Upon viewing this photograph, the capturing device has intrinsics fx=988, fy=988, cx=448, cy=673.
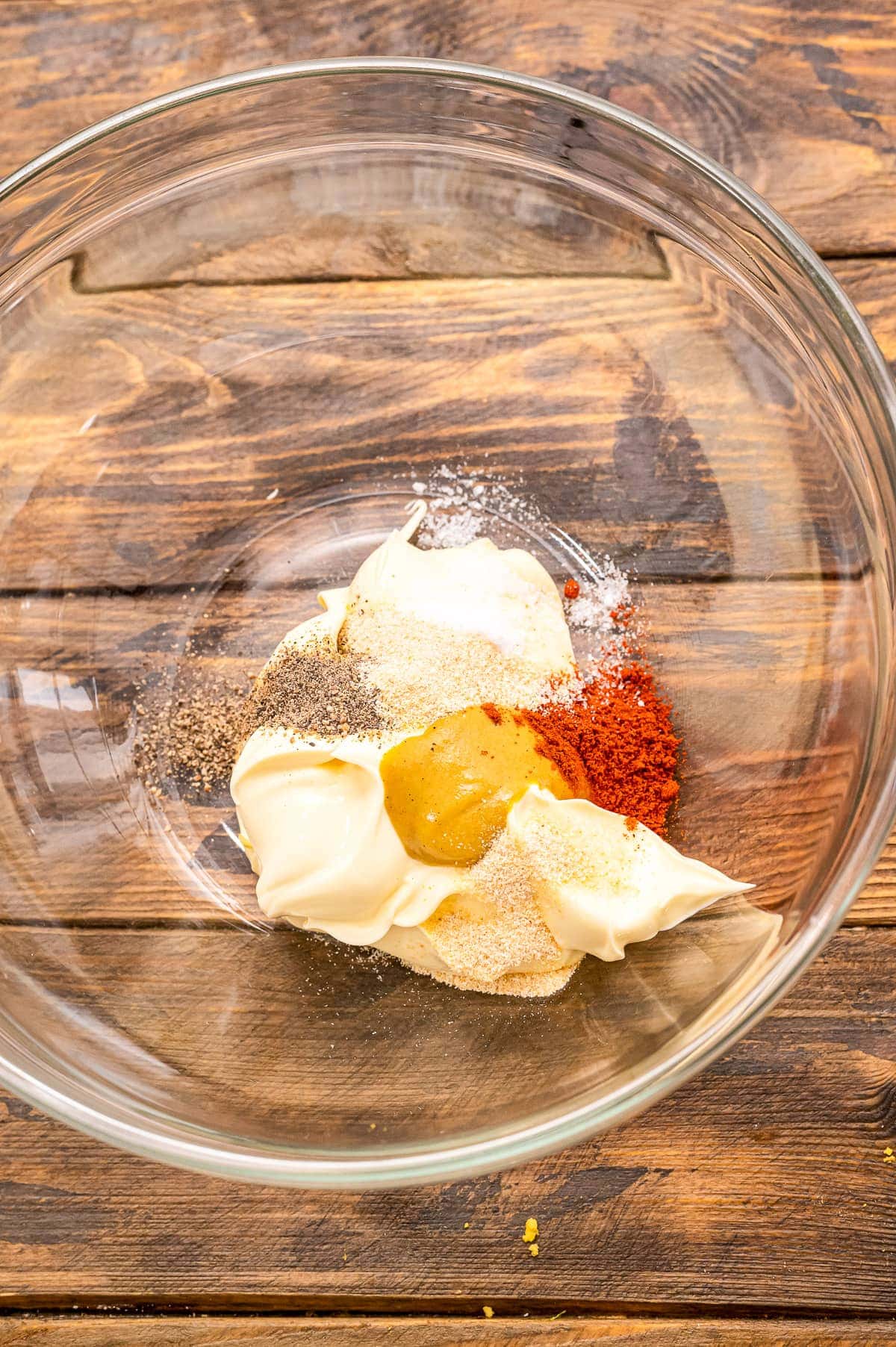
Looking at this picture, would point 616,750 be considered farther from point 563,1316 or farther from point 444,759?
point 563,1316

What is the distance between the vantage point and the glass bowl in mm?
1226

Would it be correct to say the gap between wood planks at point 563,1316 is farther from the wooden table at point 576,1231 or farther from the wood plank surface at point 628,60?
the wood plank surface at point 628,60

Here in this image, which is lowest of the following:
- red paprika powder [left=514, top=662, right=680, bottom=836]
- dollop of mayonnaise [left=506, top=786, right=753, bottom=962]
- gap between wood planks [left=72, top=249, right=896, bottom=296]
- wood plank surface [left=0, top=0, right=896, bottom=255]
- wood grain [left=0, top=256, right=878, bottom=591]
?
dollop of mayonnaise [left=506, top=786, right=753, bottom=962]

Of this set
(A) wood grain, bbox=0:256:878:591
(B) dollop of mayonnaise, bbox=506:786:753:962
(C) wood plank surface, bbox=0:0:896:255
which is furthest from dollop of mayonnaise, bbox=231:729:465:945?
(C) wood plank surface, bbox=0:0:896:255

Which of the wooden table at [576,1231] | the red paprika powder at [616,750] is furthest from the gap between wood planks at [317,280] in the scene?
the wooden table at [576,1231]

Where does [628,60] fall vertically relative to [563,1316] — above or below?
above

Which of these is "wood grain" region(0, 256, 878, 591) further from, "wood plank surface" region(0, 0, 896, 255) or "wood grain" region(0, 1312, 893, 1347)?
"wood grain" region(0, 1312, 893, 1347)

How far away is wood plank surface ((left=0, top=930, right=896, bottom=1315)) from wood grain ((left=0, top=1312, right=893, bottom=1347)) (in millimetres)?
22

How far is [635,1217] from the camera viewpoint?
4.58 ft

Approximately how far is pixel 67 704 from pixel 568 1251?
3.47 feet

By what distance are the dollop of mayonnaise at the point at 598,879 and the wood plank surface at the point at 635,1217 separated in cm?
35

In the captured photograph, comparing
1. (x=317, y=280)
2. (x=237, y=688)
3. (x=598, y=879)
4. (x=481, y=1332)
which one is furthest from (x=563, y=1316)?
(x=317, y=280)

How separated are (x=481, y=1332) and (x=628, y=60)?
1905mm

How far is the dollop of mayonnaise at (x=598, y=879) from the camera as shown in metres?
1.17
